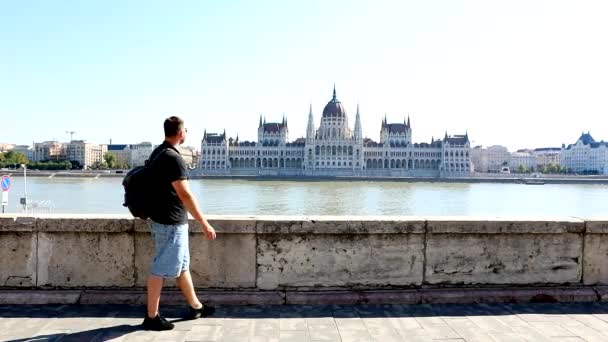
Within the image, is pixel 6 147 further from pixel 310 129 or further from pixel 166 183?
pixel 166 183

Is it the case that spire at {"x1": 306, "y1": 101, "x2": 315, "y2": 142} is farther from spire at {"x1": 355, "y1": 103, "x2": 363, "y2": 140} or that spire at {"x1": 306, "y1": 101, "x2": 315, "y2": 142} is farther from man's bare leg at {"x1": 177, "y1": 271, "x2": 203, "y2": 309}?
man's bare leg at {"x1": 177, "y1": 271, "x2": 203, "y2": 309}

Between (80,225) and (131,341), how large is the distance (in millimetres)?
1710

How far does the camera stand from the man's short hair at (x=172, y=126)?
4.29m

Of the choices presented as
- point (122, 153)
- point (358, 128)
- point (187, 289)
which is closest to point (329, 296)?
point (187, 289)

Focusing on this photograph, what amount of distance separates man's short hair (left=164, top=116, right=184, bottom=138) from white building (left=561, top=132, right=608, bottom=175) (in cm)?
16233

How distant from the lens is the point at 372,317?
4676 mm

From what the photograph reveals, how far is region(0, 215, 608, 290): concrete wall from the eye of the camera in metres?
5.16

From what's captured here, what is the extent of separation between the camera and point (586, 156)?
509ft

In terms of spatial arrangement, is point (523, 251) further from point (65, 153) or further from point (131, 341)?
point (65, 153)

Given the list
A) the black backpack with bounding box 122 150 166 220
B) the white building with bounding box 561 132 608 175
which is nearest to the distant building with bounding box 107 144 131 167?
the white building with bounding box 561 132 608 175

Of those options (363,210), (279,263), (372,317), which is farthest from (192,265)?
(363,210)

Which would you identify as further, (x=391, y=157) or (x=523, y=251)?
(x=391, y=157)

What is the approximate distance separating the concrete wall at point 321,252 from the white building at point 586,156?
159408mm

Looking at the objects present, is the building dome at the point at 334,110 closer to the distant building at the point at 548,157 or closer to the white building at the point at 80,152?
the distant building at the point at 548,157
